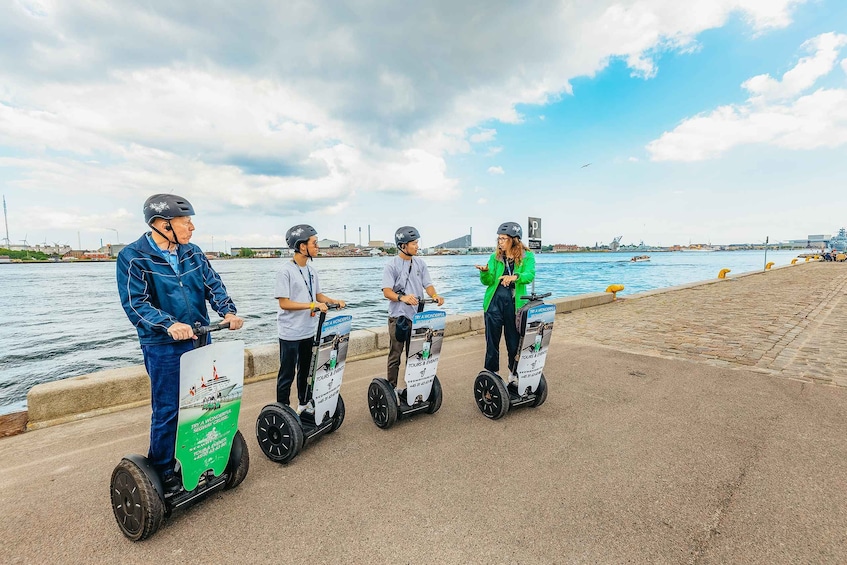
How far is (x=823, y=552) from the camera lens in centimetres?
227

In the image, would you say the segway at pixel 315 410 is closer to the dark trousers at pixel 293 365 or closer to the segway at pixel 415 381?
the dark trousers at pixel 293 365

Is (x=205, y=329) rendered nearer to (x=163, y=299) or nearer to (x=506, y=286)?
(x=163, y=299)

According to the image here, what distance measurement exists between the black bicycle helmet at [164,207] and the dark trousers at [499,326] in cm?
313

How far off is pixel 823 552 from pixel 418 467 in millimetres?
2553

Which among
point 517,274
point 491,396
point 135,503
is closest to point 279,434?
point 135,503

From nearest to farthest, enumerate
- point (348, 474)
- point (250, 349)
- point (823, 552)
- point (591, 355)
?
point (823, 552) < point (348, 474) < point (250, 349) < point (591, 355)

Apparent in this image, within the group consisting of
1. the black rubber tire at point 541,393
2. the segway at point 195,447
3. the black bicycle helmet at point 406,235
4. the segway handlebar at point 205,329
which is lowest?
the black rubber tire at point 541,393

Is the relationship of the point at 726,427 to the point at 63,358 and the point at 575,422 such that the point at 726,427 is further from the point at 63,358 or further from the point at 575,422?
the point at 63,358

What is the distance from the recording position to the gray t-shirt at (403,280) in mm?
4418

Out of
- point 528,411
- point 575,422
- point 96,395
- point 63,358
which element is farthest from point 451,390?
point 63,358

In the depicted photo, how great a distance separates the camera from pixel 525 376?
4.27 metres

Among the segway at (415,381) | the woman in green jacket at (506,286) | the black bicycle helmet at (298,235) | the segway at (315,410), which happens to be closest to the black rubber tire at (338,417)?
the segway at (315,410)

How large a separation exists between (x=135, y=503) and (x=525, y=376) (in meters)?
3.45

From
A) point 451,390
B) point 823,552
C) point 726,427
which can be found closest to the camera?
point 823,552
